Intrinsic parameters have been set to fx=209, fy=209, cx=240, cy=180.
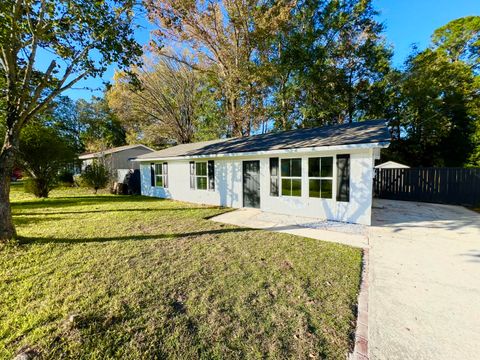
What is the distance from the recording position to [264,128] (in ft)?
59.0

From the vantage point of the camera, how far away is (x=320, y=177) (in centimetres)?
691

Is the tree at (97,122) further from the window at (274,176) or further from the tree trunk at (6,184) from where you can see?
the window at (274,176)

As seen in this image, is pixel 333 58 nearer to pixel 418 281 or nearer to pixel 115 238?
pixel 418 281

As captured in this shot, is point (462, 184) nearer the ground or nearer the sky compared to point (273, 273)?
nearer the sky

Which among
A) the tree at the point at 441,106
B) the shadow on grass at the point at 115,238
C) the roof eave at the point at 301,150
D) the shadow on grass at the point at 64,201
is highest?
the tree at the point at 441,106

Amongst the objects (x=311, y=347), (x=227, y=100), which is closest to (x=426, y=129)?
(x=227, y=100)

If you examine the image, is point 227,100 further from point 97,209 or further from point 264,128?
point 97,209

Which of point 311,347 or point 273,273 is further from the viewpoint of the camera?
point 273,273

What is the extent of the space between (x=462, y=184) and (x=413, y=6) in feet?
32.5

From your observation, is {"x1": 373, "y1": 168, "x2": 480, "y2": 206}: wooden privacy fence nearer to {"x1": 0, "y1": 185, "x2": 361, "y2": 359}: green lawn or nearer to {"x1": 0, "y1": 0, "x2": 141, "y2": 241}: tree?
{"x1": 0, "y1": 185, "x2": 361, "y2": 359}: green lawn

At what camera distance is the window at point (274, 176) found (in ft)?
26.0

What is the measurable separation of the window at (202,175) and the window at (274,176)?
3166mm

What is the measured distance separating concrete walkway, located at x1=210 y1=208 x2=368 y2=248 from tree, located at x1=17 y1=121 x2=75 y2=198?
1108cm

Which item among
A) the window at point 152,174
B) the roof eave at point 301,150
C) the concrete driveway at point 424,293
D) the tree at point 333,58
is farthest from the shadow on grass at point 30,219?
the tree at point 333,58
